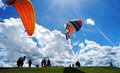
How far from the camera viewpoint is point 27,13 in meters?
29.3

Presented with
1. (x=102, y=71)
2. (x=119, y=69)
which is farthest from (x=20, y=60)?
(x=119, y=69)

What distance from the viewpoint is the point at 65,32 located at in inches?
1955

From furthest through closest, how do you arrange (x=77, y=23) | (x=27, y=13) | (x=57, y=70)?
(x=77, y=23) < (x=57, y=70) < (x=27, y=13)

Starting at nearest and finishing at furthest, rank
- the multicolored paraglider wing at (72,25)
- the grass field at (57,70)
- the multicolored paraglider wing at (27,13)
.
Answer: the multicolored paraglider wing at (27,13) → the grass field at (57,70) → the multicolored paraglider wing at (72,25)

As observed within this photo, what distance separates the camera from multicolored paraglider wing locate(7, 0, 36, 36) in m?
28.6

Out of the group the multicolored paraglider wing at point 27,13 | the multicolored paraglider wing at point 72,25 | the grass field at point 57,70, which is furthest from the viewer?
the multicolored paraglider wing at point 72,25

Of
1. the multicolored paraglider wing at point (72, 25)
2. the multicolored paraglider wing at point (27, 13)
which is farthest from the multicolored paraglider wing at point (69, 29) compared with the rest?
Answer: the multicolored paraglider wing at point (27, 13)

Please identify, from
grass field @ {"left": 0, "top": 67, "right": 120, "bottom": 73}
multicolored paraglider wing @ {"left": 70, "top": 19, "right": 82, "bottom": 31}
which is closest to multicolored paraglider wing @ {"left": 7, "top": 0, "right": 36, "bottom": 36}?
grass field @ {"left": 0, "top": 67, "right": 120, "bottom": 73}

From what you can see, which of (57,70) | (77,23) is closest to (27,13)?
(57,70)

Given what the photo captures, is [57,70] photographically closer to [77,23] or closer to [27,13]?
[77,23]

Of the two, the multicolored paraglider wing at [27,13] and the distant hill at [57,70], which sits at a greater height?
the multicolored paraglider wing at [27,13]

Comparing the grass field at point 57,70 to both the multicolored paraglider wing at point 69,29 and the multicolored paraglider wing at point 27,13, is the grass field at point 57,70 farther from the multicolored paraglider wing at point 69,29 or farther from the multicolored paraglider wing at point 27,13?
the multicolored paraglider wing at point 27,13

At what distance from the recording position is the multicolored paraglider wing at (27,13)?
1125 inches

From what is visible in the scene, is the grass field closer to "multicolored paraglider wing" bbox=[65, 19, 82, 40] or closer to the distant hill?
the distant hill
